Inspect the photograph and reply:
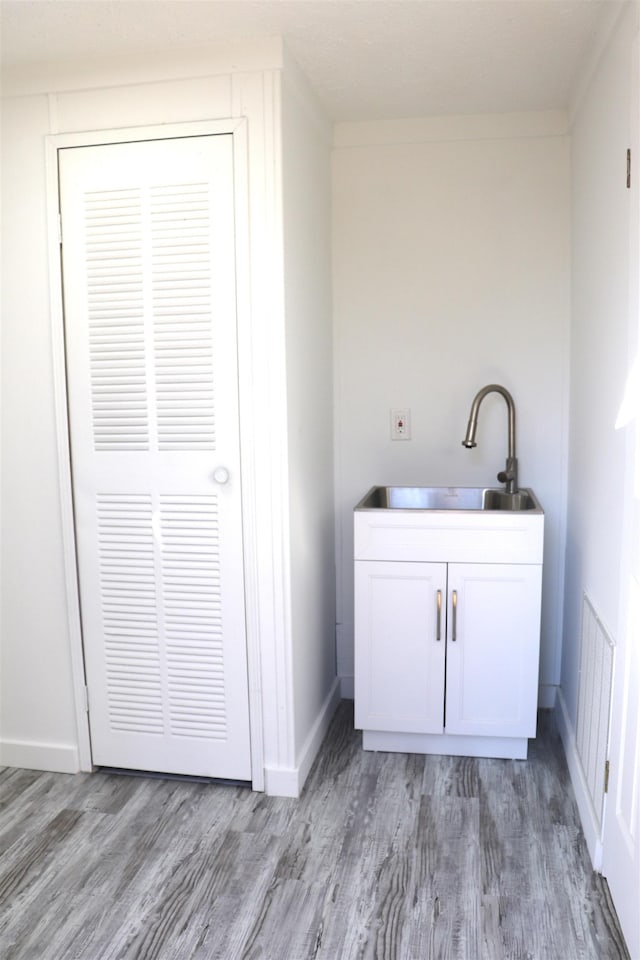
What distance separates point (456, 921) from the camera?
5.63 feet

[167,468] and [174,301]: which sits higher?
[174,301]

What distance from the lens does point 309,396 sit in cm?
242

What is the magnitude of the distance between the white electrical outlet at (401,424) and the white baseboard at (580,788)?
44.9 inches

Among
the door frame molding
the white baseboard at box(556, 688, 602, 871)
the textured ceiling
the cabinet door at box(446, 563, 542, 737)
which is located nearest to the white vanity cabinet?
the cabinet door at box(446, 563, 542, 737)

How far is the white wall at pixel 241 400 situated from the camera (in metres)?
2.05

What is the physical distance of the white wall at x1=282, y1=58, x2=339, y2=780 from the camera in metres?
2.18

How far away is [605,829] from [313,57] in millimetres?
2249

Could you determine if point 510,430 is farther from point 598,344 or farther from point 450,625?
point 450,625

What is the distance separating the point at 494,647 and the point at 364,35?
1855 mm

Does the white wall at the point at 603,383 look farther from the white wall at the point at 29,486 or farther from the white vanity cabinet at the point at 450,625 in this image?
the white wall at the point at 29,486

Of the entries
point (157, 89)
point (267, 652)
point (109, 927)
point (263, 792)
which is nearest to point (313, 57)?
point (157, 89)

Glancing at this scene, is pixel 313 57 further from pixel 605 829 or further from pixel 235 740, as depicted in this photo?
pixel 605 829

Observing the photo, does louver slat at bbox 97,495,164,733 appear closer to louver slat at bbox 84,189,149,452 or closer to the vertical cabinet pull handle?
louver slat at bbox 84,189,149,452

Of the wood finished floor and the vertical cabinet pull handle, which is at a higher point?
the vertical cabinet pull handle
